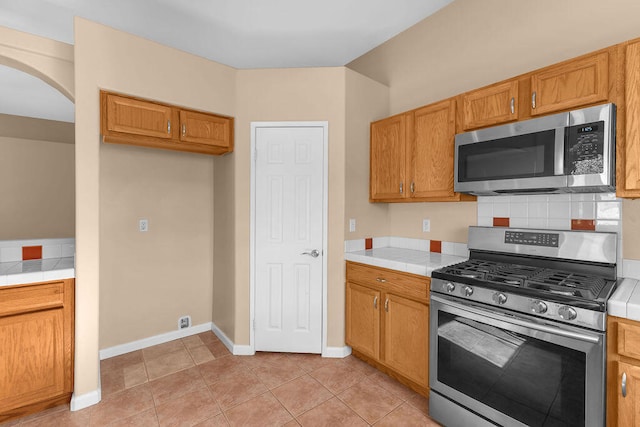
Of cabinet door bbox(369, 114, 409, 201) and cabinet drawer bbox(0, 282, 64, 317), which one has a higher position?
cabinet door bbox(369, 114, 409, 201)

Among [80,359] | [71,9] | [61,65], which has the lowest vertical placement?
[80,359]

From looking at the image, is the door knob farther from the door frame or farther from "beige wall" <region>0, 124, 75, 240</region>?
"beige wall" <region>0, 124, 75, 240</region>

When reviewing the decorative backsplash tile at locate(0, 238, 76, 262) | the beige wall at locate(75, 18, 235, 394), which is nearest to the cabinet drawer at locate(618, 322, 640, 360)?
the beige wall at locate(75, 18, 235, 394)

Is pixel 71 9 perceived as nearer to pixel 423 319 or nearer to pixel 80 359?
pixel 80 359

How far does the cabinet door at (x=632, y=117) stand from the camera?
1518mm

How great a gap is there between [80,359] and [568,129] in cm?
→ 341

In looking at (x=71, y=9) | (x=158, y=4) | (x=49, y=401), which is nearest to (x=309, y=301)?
(x=49, y=401)

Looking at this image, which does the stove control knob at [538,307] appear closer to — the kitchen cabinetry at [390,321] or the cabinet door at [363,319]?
the kitchen cabinetry at [390,321]

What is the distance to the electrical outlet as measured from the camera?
325 cm

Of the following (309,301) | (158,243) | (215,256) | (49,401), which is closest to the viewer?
(49,401)

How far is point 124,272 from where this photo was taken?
296cm

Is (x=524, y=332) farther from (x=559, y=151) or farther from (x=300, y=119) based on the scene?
(x=300, y=119)

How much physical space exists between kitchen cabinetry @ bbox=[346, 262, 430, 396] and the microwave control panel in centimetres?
109

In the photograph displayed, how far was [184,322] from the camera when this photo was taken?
10.7 ft
